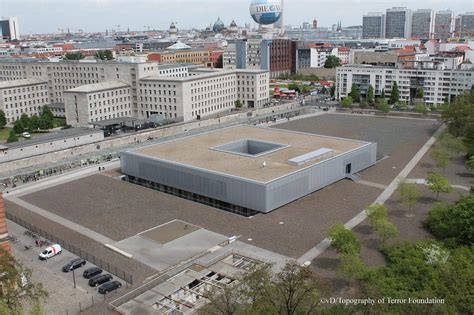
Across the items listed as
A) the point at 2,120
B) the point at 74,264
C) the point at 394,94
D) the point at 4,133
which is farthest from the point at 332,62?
the point at 74,264

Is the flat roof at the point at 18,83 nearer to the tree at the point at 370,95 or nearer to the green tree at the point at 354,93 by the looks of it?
the green tree at the point at 354,93

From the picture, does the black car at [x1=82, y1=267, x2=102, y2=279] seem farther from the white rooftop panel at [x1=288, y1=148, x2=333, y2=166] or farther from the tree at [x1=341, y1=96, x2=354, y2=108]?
the tree at [x1=341, y1=96, x2=354, y2=108]

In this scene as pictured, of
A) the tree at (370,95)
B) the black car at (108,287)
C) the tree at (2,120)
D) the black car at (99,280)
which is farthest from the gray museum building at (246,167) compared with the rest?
the tree at (370,95)

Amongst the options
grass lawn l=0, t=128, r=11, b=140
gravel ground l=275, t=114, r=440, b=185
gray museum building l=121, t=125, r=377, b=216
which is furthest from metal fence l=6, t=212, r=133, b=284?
grass lawn l=0, t=128, r=11, b=140

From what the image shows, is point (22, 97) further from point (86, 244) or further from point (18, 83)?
point (86, 244)

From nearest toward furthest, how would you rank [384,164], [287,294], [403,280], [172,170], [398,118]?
[287,294], [403,280], [172,170], [384,164], [398,118]

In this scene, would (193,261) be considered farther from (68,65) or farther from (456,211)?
(68,65)

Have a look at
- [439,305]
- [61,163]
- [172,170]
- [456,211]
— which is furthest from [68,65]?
[439,305]

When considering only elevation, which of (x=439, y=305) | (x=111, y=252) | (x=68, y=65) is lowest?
(x=111, y=252)
